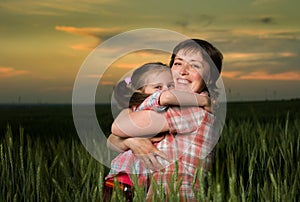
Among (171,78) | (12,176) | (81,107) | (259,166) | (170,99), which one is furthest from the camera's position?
(259,166)

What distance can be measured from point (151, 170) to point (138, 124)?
0.62ft

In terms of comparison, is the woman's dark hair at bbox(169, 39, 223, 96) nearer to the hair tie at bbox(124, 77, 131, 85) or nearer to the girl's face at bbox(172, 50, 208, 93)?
the girl's face at bbox(172, 50, 208, 93)

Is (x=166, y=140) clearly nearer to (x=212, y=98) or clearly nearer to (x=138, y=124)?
(x=138, y=124)

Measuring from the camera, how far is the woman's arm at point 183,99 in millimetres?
1909

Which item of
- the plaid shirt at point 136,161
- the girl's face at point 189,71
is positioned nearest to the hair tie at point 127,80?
the plaid shirt at point 136,161

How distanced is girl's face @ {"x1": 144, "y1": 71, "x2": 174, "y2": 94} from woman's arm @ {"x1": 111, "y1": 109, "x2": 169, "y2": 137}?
0.44 ft

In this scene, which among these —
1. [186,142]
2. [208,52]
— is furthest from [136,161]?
[208,52]

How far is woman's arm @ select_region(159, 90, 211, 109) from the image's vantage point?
A: 1.91 meters

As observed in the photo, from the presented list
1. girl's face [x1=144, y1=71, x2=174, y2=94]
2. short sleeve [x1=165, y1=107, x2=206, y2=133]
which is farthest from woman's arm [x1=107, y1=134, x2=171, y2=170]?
girl's face [x1=144, y1=71, x2=174, y2=94]

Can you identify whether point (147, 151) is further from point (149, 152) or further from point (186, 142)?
point (186, 142)

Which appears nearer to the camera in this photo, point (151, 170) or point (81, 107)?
point (151, 170)

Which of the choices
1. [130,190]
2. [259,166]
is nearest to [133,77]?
[130,190]

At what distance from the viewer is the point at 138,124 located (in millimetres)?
2023

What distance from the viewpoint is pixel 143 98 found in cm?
213
